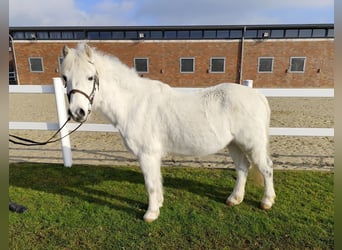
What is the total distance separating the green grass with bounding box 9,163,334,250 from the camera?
273 cm

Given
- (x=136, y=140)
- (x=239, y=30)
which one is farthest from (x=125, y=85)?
(x=239, y=30)

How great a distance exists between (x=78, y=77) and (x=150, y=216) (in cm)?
196

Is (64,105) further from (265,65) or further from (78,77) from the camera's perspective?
(265,65)

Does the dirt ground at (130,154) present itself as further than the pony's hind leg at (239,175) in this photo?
Yes

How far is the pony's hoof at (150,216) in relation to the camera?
307 cm

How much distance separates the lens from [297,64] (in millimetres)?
23719

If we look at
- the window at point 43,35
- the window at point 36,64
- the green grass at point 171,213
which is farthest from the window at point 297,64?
the window at point 36,64

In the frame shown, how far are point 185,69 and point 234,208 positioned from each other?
72.9 ft

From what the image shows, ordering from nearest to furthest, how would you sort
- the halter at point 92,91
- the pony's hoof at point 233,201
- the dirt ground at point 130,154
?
1. the halter at point 92,91
2. the pony's hoof at point 233,201
3. the dirt ground at point 130,154

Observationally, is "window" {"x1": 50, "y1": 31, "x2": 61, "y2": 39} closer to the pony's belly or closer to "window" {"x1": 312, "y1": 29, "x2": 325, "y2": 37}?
"window" {"x1": 312, "y1": 29, "x2": 325, "y2": 37}

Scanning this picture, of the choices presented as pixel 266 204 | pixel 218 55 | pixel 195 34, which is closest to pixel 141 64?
pixel 195 34

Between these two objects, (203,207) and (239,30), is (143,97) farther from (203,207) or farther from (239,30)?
(239,30)

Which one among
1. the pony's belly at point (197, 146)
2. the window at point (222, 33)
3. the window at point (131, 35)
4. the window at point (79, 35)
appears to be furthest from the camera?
the window at point (79, 35)

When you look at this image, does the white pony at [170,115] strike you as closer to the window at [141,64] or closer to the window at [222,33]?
the window at [141,64]
